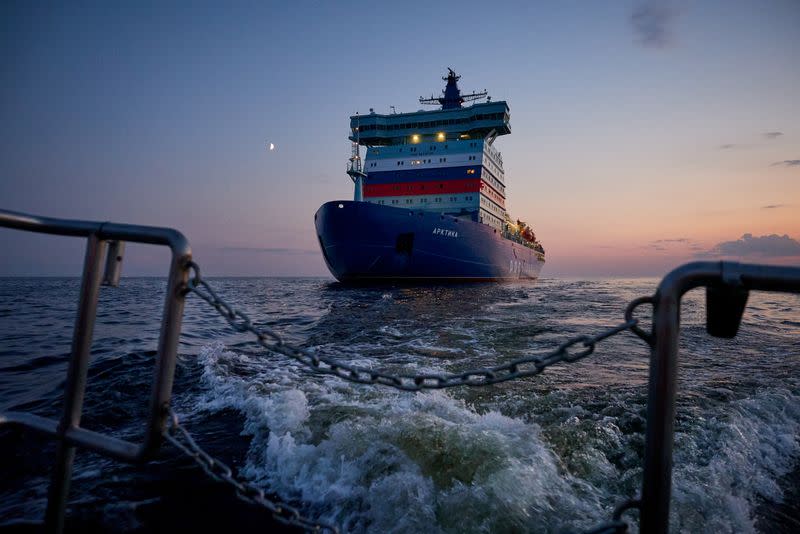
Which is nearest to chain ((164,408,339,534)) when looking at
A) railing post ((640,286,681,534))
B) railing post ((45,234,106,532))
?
railing post ((45,234,106,532))

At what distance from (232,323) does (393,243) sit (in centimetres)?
1692

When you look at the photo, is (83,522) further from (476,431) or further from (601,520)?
(601,520)

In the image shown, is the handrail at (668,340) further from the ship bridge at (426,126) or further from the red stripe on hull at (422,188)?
the ship bridge at (426,126)

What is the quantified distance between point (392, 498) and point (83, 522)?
5.48ft

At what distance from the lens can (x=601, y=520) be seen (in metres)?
1.85

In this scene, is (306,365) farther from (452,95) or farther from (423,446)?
(452,95)

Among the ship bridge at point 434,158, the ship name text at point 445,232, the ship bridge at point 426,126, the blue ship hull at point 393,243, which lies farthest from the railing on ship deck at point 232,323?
the ship bridge at point 426,126

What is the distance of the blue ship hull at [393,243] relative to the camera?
17406 millimetres

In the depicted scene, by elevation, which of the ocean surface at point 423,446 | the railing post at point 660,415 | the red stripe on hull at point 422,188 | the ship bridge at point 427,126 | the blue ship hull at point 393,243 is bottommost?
the ocean surface at point 423,446

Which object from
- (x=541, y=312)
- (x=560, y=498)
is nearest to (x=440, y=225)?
(x=541, y=312)

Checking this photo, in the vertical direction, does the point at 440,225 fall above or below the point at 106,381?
above

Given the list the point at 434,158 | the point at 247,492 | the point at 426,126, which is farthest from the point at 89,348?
the point at 426,126

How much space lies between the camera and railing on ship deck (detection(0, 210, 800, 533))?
1.07 m

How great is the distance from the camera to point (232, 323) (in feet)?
4.37
